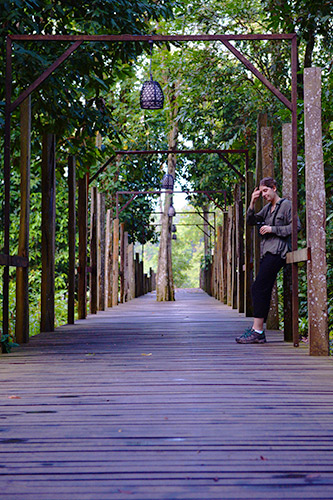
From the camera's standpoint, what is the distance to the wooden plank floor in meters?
2.39

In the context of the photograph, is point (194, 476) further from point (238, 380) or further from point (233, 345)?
point (233, 345)

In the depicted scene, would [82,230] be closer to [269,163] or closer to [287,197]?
[269,163]

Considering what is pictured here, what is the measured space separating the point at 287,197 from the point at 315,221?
155 cm

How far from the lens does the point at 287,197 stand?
717 centimetres

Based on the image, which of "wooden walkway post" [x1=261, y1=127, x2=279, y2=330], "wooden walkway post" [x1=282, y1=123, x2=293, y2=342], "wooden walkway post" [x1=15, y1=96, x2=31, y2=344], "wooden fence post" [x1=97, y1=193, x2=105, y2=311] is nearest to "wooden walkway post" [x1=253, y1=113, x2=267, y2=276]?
"wooden walkway post" [x1=261, y1=127, x2=279, y2=330]

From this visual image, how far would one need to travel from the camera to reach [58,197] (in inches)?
810

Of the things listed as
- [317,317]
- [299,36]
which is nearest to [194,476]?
[317,317]

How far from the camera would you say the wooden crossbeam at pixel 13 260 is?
604 centimetres

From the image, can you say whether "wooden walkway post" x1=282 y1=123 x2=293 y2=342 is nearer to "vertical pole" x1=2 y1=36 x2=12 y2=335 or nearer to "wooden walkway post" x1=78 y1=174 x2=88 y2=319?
"vertical pole" x1=2 y1=36 x2=12 y2=335

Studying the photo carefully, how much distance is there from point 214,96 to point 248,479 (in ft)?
44.2

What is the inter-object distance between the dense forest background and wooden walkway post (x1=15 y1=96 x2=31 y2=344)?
1.31 m

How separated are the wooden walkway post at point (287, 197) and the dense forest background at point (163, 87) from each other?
1.73 meters

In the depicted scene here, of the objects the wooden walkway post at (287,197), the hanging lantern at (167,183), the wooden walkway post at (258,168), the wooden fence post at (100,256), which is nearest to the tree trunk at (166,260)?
the hanging lantern at (167,183)

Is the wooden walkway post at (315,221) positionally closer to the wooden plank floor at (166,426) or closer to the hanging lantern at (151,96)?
the wooden plank floor at (166,426)
